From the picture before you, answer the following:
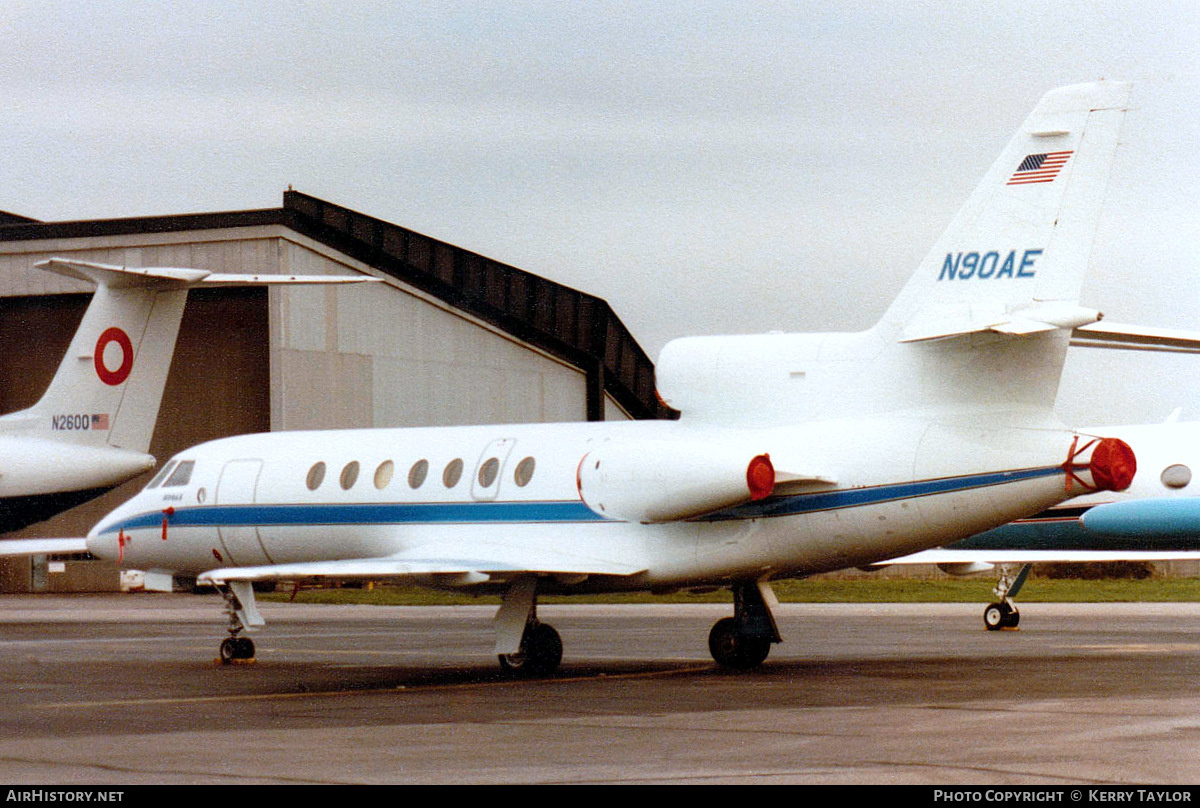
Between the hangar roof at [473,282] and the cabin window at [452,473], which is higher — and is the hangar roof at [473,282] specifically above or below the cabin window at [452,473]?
above

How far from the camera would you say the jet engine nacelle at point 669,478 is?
16250 millimetres

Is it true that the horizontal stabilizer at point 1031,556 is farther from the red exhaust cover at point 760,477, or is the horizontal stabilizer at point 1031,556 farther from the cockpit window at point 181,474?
the cockpit window at point 181,474

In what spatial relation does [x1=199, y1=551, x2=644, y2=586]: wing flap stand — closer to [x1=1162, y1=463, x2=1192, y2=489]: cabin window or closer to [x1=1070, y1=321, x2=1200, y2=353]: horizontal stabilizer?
[x1=1070, y1=321, x2=1200, y2=353]: horizontal stabilizer

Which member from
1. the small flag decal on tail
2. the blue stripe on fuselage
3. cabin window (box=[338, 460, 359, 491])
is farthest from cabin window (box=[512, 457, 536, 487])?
the small flag decal on tail

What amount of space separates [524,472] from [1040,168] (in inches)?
270

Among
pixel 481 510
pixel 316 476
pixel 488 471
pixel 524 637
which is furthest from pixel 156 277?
pixel 524 637

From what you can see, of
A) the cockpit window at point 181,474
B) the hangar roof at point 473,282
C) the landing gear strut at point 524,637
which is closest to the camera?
the landing gear strut at point 524,637

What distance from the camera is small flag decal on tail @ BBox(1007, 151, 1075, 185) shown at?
15.8m

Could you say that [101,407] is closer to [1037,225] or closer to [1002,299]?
[1002,299]

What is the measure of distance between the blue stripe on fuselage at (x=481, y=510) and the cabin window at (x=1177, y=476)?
37.5 ft

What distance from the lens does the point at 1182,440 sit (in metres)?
26.5

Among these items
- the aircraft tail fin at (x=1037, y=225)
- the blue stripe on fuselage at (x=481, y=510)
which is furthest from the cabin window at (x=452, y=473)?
the aircraft tail fin at (x=1037, y=225)

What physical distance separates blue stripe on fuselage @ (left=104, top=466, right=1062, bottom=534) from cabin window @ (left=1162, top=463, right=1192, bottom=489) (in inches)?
450

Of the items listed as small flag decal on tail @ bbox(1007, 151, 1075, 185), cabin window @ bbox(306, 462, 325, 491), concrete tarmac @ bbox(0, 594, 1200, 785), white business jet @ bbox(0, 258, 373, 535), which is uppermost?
white business jet @ bbox(0, 258, 373, 535)
